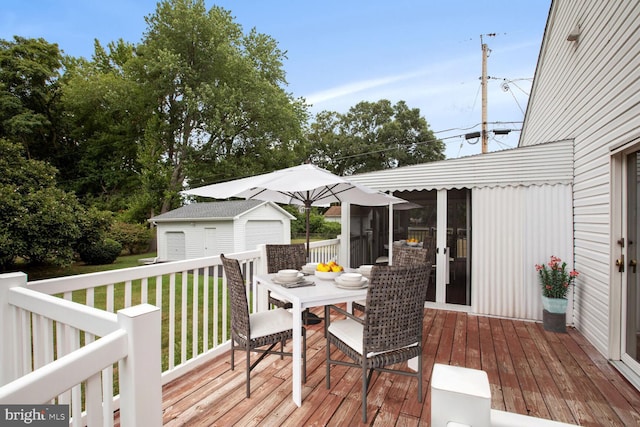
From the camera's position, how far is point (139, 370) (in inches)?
39.3

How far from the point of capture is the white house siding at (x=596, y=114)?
9.36ft

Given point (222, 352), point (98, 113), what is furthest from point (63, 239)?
point (98, 113)

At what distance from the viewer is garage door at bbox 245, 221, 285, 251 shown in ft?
50.8

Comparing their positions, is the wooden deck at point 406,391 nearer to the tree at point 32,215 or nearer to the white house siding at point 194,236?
the tree at point 32,215

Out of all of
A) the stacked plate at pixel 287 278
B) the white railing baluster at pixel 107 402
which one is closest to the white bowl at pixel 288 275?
the stacked plate at pixel 287 278

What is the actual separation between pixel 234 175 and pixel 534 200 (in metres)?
16.7

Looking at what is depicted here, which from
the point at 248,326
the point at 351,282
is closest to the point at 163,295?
the point at 248,326

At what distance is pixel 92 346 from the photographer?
0.88m

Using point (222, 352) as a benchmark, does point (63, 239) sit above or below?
above

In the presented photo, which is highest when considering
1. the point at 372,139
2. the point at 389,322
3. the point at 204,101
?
the point at 204,101

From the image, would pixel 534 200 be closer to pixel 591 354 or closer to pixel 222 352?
pixel 591 354

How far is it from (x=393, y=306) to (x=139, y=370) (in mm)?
1663

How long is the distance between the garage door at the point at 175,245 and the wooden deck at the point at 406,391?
47.3 feet

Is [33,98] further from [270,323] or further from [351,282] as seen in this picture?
[351,282]
